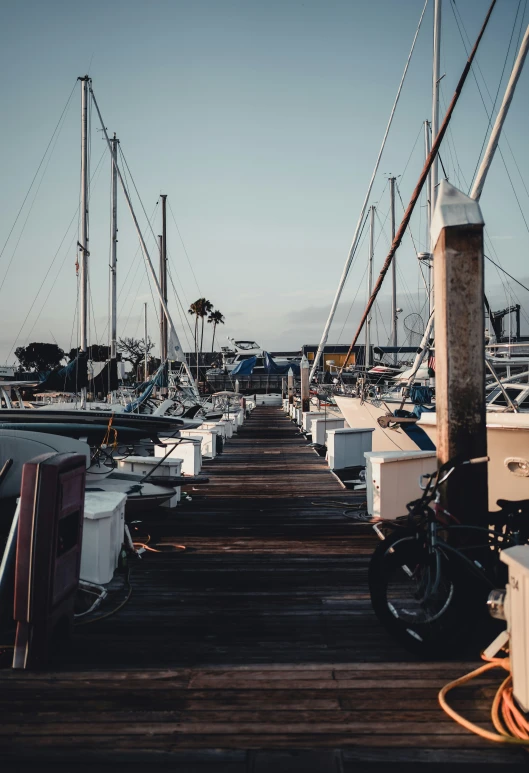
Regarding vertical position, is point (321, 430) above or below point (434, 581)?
below

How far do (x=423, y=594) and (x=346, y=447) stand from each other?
10296mm

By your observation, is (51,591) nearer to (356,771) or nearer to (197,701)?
(197,701)

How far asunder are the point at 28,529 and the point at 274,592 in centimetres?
253

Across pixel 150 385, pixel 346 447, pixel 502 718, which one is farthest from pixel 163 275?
pixel 502 718

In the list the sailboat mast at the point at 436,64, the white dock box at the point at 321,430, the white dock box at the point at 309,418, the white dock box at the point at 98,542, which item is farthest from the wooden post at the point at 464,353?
the white dock box at the point at 309,418

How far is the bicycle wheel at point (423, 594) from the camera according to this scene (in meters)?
3.97

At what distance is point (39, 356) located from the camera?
4469 inches

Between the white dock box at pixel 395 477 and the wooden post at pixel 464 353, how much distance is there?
138 inches

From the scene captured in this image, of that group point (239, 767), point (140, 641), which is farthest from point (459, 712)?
point (140, 641)

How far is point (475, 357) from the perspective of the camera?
471cm

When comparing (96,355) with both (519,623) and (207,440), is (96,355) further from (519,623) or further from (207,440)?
(519,623)

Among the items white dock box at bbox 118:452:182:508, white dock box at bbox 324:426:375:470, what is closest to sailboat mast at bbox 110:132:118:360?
white dock box at bbox 324:426:375:470

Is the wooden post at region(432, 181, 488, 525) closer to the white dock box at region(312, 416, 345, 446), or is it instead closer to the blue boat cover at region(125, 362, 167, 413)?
the white dock box at region(312, 416, 345, 446)

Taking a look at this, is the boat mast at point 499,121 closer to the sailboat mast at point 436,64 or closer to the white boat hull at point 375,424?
the white boat hull at point 375,424
